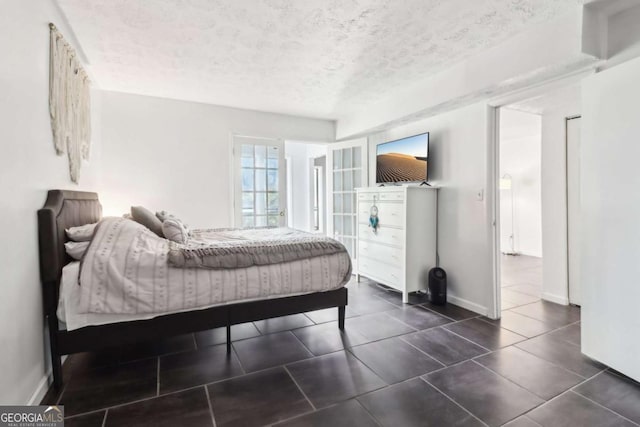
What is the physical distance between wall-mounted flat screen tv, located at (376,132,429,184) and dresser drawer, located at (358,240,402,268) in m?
0.88

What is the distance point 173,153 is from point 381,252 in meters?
2.98

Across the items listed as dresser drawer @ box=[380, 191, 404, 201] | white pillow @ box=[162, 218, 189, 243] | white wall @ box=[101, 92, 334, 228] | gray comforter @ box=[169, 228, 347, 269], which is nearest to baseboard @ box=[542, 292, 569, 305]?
dresser drawer @ box=[380, 191, 404, 201]

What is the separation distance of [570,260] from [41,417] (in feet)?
14.7

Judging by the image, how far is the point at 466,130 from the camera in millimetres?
3275

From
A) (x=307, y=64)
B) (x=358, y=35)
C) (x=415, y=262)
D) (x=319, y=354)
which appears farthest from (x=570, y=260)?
(x=307, y=64)

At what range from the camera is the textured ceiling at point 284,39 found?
209cm

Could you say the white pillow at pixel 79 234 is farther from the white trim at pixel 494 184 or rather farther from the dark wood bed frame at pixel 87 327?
the white trim at pixel 494 184

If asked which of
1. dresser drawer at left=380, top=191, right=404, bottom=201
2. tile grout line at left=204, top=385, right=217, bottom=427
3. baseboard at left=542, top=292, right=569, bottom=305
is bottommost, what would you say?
tile grout line at left=204, top=385, right=217, bottom=427

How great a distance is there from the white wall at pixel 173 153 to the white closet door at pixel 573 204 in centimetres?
371

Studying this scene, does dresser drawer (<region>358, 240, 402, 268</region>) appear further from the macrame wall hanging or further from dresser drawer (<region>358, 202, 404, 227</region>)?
the macrame wall hanging

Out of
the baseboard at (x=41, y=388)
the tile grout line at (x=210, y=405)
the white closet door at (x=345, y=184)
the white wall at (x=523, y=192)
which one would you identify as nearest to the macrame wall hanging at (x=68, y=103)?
the baseboard at (x=41, y=388)

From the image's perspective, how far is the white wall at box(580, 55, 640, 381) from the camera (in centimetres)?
185

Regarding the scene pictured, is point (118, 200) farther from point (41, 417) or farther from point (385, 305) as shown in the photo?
point (385, 305)

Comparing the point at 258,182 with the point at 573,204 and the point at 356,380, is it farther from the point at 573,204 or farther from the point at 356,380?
the point at 573,204
